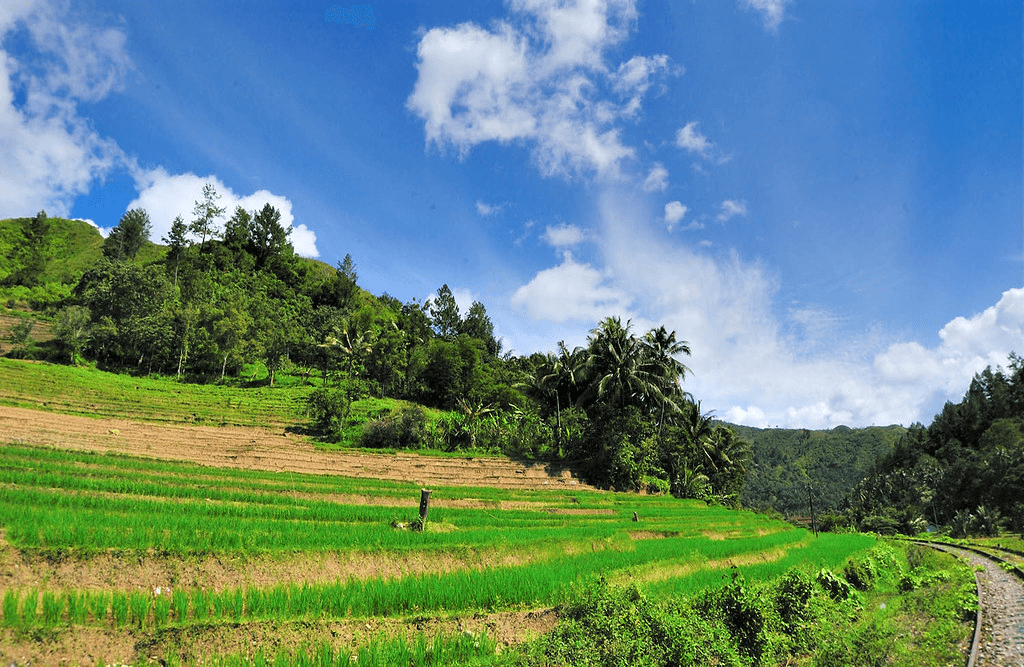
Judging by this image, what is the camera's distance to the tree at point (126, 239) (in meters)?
88.9

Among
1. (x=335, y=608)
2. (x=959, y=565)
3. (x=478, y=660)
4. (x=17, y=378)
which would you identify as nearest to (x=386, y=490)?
(x=335, y=608)

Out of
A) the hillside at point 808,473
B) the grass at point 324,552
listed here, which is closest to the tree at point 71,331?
the grass at point 324,552

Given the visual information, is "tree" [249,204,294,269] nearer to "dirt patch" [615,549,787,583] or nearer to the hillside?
"dirt patch" [615,549,787,583]

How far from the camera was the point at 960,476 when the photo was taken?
71.9 meters

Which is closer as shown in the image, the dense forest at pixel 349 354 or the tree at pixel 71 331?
the dense forest at pixel 349 354

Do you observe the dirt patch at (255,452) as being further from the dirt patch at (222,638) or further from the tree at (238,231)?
the tree at (238,231)

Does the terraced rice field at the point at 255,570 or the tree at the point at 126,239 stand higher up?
the tree at the point at 126,239

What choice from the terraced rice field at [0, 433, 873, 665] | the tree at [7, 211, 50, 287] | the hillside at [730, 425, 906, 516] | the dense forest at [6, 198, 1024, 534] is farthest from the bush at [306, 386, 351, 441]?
the hillside at [730, 425, 906, 516]

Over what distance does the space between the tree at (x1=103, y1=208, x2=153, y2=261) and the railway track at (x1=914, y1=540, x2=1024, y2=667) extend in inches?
4605

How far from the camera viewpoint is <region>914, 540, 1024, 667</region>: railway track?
9.97m

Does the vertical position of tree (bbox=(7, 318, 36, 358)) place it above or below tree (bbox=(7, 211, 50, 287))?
below

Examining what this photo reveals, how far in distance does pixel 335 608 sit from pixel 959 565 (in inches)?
1179

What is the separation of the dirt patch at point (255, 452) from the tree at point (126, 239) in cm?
8121

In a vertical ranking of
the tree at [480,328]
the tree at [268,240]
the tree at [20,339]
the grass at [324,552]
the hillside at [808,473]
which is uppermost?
the tree at [268,240]
